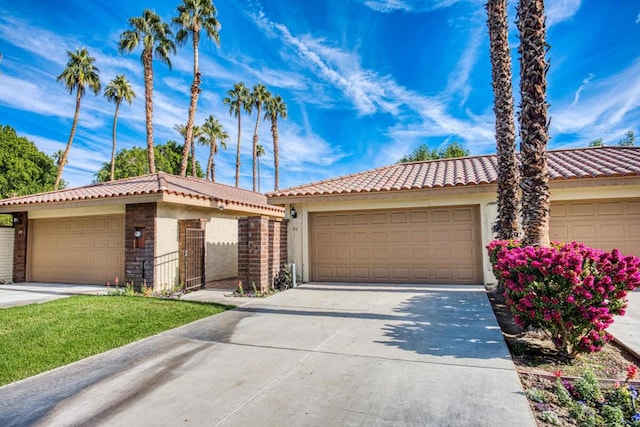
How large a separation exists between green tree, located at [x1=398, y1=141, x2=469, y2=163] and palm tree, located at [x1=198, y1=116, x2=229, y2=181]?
71.9ft

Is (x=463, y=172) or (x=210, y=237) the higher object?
(x=463, y=172)

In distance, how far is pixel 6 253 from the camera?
45.6 ft

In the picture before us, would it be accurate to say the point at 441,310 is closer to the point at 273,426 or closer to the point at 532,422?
the point at 532,422

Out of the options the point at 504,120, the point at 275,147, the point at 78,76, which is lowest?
the point at 504,120

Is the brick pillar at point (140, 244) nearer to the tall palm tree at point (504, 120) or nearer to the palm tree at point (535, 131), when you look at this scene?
the tall palm tree at point (504, 120)

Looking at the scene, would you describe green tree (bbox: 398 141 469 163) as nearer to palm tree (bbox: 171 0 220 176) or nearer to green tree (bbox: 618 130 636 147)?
green tree (bbox: 618 130 636 147)

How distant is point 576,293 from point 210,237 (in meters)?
11.6

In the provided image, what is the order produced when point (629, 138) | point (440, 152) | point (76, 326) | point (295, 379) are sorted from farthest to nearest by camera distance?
point (440, 152), point (629, 138), point (76, 326), point (295, 379)

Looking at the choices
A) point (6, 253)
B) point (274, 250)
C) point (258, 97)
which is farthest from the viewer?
point (258, 97)

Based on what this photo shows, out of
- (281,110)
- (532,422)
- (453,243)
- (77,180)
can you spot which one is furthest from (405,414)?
(77,180)

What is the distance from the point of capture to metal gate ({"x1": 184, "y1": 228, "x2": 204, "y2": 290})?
11.2m

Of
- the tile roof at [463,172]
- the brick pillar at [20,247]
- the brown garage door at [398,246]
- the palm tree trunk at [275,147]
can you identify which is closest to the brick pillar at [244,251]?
the tile roof at [463,172]

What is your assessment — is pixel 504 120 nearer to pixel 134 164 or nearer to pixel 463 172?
pixel 463 172

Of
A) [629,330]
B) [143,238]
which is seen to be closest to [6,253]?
[143,238]
